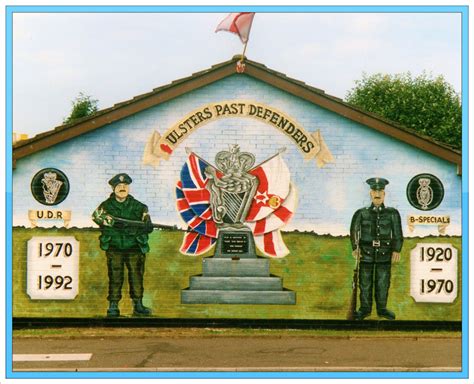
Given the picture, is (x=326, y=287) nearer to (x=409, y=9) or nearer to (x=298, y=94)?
(x=298, y=94)

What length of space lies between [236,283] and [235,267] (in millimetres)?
292

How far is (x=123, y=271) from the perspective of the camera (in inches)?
515

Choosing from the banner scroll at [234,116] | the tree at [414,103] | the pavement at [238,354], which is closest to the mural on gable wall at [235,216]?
the banner scroll at [234,116]

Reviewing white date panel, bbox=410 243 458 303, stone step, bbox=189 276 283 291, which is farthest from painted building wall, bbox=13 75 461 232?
stone step, bbox=189 276 283 291

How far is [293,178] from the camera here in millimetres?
12992

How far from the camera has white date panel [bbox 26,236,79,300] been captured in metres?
13.0

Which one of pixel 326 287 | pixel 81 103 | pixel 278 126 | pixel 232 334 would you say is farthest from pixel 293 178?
pixel 81 103

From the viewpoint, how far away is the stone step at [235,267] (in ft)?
42.8

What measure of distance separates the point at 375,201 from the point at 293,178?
1568mm

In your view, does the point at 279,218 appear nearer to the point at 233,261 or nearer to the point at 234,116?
the point at 233,261

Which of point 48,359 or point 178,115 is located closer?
point 48,359

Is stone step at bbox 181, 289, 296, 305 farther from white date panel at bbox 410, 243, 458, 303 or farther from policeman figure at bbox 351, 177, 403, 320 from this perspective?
white date panel at bbox 410, 243, 458, 303

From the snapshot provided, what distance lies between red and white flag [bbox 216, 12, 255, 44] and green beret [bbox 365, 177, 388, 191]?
137 inches

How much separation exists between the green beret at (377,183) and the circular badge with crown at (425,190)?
18.4 inches
